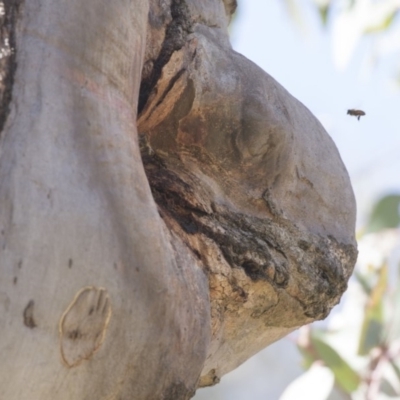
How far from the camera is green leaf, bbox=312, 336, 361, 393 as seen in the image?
205 centimetres

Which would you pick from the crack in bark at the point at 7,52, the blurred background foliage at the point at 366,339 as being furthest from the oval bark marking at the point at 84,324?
the blurred background foliage at the point at 366,339

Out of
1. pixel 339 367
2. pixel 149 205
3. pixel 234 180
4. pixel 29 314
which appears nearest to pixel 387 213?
pixel 339 367

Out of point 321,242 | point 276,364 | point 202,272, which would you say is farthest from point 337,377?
point 276,364

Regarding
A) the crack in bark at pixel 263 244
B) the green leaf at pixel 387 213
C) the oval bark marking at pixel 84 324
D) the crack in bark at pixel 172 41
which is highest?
the crack in bark at pixel 172 41

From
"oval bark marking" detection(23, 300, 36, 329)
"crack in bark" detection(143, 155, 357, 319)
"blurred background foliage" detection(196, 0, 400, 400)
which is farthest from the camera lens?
"blurred background foliage" detection(196, 0, 400, 400)

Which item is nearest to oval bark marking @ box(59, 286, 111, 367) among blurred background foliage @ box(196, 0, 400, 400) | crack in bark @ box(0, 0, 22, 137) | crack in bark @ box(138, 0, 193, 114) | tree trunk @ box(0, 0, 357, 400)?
tree trunk @ box(0, 0, 357, 400)

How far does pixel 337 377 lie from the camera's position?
205 cm

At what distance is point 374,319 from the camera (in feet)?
7.14

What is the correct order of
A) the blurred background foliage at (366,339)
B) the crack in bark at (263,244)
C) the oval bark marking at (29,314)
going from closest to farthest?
the oval bark marking at (29,314) → the crack in bark at (263,244) → the blurred background foliage at (366,339)

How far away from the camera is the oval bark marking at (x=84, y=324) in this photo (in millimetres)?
600

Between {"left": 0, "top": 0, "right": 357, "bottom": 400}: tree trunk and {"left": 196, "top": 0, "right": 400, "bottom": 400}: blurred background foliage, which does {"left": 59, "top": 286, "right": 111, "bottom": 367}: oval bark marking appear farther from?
{"left": 196, "top": 0, "right": 400, "bottom": 400}: blurred background foliage

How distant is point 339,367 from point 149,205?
1498mm

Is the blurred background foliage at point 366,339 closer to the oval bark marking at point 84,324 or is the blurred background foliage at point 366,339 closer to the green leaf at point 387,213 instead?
the green leaf at point 387,213

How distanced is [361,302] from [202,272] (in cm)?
184
